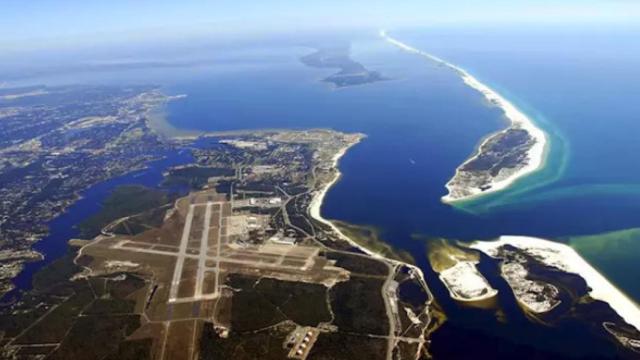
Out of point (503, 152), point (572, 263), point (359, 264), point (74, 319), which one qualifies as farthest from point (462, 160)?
point (74, 319)

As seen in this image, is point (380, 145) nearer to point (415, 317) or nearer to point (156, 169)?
point (156, 169)

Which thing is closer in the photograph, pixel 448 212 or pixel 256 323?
pixel 256 323

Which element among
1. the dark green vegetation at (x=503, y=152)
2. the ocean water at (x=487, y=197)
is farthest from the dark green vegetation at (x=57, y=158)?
the dark green vegetation at (x=503, y=152)

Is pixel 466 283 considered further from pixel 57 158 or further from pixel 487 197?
pixel 57 158

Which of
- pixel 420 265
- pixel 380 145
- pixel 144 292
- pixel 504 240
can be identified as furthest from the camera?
pixel 380 145

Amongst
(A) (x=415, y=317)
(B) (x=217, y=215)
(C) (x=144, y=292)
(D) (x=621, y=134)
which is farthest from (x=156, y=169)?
(D) (x=621, y=134)
